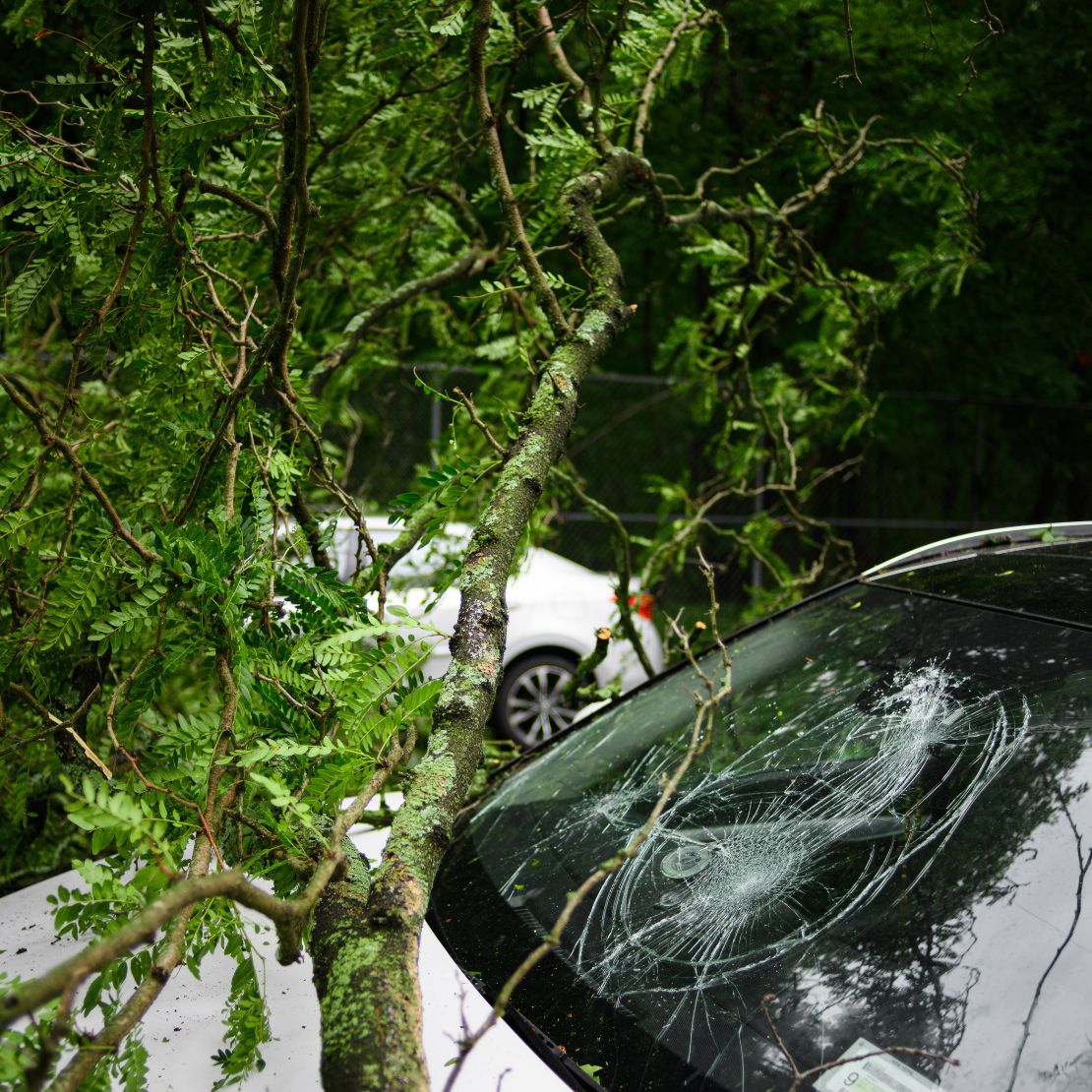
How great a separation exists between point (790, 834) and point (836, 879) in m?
0.13

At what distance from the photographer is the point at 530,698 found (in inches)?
263

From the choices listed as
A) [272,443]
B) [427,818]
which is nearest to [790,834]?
[427,818]

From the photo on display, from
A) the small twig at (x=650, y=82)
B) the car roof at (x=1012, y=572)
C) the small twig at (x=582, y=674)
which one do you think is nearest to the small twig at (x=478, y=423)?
the car roof at (x=1012, y=572)

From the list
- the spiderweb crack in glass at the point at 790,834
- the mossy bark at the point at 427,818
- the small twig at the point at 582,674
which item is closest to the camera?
the mossy bark at the point at 427,818

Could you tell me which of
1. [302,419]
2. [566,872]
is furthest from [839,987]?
[302,419]

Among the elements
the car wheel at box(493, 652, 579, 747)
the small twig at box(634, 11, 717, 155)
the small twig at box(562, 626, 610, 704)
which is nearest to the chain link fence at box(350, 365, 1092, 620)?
the car wheel at box(493, 652, 579, 747)

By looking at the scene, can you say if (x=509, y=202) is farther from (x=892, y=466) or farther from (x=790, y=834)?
(x=892, y=466)

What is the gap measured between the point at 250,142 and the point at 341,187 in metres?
1.58

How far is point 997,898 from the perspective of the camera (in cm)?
135

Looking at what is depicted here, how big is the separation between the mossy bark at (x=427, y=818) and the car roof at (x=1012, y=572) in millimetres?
789

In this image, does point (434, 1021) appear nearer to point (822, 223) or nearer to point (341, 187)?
point (341, 187)

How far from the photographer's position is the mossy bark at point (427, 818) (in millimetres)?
1051

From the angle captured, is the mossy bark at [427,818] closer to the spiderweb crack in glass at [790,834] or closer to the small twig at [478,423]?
the small twig at [478,423]

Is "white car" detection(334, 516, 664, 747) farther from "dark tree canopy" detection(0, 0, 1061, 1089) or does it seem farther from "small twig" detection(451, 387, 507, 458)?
"small twig" detection(451, 387, 507, 458)
